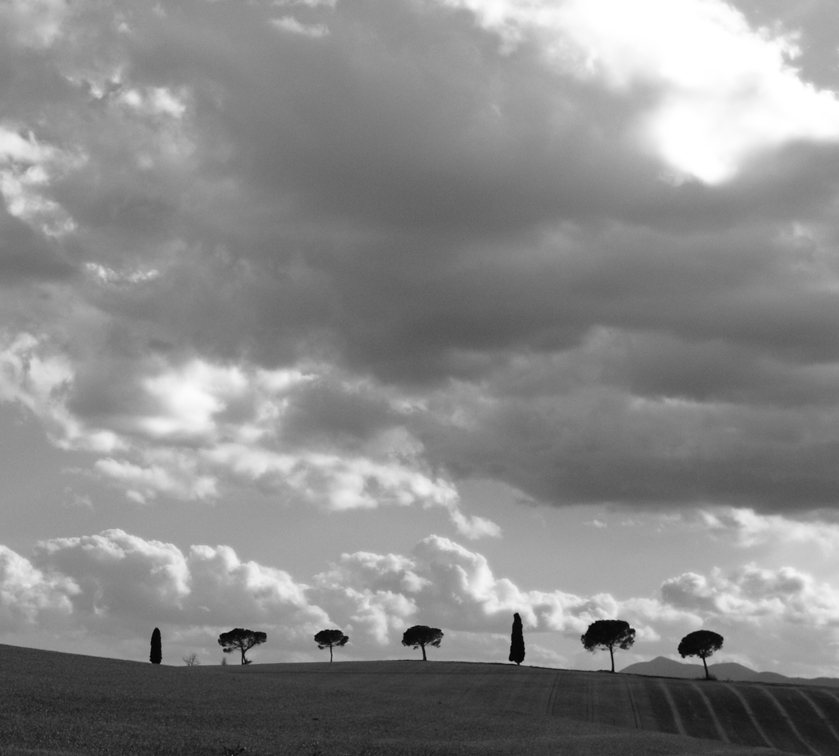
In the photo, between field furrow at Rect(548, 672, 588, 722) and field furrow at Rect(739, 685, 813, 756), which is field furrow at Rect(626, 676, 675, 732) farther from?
field furrow at Rect(739, 685, 813, 756)

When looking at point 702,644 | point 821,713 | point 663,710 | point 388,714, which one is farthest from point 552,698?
point 702,644

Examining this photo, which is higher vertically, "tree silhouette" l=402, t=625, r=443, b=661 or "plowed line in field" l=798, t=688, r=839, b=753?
"tree silhouette" l=402, t=625, r=443, b=661

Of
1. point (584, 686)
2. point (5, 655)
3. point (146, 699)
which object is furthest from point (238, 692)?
point (584, 686)

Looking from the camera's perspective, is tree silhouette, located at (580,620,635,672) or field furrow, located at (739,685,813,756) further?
tree silhouette, located at (580,620,635,672)

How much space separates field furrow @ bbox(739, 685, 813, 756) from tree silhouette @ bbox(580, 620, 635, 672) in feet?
206

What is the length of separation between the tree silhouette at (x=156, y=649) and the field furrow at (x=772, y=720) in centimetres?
7844

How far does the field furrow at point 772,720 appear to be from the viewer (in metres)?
95.5

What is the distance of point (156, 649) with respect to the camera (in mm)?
146000

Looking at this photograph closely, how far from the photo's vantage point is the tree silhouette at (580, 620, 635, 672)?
189m

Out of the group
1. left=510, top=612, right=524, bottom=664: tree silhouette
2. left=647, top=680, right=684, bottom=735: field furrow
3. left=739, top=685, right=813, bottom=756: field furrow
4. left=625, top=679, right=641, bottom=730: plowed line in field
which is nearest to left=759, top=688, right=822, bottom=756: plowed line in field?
left=739, top=685, right=813, bottom=756: field furrow

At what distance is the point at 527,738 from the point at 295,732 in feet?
55.4

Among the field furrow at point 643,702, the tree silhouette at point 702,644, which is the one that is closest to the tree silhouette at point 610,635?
the tree silhouette at point 702,644

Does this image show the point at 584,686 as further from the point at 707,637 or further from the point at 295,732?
the point at 295,732

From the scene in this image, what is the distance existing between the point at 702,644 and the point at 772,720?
77.8m
